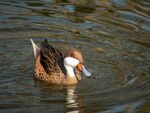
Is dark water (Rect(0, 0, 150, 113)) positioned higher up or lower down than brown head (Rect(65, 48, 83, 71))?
lower down

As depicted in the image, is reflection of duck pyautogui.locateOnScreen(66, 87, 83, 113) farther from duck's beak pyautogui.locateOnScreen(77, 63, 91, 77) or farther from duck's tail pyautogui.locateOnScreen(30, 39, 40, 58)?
duck's tail pyautogui.locateOnScreen(30, 39, 40, 58)

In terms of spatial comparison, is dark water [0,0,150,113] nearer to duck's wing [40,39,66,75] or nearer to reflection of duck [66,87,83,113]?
reflection of duck [66,87,83,113]

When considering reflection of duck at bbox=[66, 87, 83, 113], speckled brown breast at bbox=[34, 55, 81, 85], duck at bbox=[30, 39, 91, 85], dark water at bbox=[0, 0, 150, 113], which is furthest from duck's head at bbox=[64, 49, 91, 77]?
reflection of duck at bbox=[66, 87, 83, 113]

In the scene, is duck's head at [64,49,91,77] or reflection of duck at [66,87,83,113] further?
duck's head at [64,49,91,77]

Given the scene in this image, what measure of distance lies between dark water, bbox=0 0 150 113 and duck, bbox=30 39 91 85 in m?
0.20

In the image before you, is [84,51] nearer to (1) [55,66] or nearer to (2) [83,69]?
(1) [55,66]

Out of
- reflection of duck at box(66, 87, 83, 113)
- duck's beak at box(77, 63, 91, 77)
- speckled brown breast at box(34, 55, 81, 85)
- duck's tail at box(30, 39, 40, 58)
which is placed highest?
duck's tail at box(30, 39, 40, 58)

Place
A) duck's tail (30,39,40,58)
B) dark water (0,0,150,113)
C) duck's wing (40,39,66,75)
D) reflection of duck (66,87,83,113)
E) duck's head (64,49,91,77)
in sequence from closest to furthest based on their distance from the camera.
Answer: reflection of duck (66,87,83,113) < dark water (0,0,150,113) < duck's head (64,49,91,77) < duck's wing (40,39,66,75) < duck's tail (30,39,40,58)

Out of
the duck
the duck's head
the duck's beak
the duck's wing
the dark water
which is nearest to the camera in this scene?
the dark water

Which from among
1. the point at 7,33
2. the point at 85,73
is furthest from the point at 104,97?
the point at 7,33

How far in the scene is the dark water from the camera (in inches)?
400

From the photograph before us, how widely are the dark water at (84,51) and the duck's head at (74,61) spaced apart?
24cm

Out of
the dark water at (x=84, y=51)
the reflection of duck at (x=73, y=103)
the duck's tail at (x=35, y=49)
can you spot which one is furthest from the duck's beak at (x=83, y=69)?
the duck's tail at (x=35, y=49)

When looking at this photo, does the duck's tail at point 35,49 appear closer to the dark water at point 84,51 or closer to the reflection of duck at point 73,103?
the dark water at point 84,51
